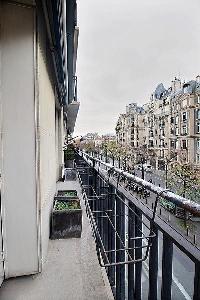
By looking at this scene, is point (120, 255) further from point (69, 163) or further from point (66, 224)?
point (69, 163)

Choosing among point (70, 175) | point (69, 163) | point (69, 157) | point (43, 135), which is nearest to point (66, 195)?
point (43, 135)

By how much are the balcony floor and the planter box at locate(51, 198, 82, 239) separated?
0.33m

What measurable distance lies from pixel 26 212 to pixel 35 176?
29 centimetres

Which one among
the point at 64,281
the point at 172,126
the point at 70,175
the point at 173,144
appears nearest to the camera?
the point at 64,281

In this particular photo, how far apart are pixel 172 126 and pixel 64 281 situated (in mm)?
42966

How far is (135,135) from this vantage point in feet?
203

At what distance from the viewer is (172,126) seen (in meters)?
42.9

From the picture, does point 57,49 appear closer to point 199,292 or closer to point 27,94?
point 27,94

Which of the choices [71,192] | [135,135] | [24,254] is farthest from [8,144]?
[135,135]

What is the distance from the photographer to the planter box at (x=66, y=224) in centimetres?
290

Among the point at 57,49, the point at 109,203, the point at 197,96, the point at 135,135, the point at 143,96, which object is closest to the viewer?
the point at 109,203

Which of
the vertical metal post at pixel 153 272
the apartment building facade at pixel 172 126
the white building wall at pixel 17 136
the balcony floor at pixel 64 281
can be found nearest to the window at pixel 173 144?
the apartment building facade at pixel 172 126

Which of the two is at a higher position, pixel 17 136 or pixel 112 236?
pixel 17 136

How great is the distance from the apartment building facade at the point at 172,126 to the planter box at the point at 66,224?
2668 cm
